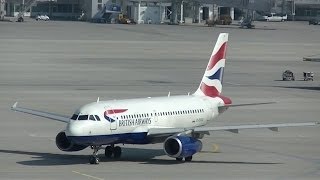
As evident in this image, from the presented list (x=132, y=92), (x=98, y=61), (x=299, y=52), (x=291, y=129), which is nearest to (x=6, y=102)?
(x=132, y=92)

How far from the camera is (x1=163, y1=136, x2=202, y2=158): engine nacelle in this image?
48.1 metres

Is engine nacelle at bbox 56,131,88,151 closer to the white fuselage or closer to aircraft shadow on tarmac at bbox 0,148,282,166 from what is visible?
aircraft shadow on tarmac at bbox 0,148,282,166

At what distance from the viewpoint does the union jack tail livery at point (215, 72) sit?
5644 cm

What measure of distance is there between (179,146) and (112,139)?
121 inches

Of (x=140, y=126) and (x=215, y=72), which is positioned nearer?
(x=140, y=126)

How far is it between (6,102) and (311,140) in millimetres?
26462

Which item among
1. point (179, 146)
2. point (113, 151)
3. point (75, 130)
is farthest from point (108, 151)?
point (179, 146)

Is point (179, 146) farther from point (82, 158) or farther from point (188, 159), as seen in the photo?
point (82, 158)

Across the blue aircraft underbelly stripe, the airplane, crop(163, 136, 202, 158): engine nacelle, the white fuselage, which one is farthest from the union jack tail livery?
crop(163, 136, 202, 158): engine nacelle

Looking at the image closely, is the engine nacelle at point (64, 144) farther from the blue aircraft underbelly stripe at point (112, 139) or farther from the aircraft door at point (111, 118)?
the aircraft door at point (111, 118)

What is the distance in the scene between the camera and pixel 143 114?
1964 inches

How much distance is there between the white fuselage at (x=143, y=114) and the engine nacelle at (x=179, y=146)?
1.67 meters

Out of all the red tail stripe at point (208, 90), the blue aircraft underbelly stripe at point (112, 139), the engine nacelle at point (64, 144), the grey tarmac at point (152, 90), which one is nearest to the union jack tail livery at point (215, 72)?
the red tail stripe at point (208, 90)

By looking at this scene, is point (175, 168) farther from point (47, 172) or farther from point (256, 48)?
point (256, 48)
